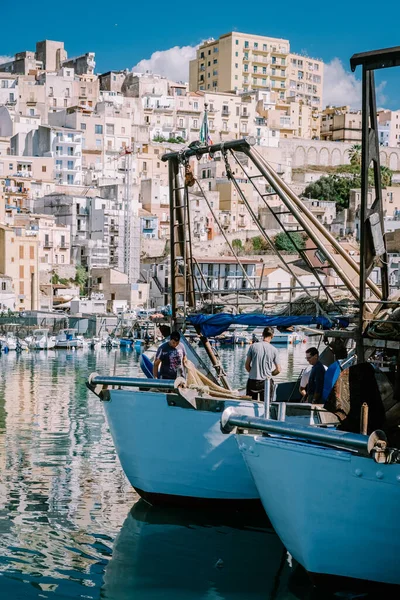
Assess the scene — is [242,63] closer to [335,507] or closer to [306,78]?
[306,78]

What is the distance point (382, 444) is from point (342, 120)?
445 ft

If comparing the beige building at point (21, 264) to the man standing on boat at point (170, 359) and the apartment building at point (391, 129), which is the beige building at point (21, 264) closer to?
the man standing on boat at point (170, 359)

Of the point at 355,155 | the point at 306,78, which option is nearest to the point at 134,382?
the point at 355,155

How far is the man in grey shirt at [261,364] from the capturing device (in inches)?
526

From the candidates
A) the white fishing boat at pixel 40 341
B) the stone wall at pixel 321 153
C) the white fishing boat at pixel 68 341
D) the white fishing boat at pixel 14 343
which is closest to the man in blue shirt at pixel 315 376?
the white fishing boat at pixel 14 343

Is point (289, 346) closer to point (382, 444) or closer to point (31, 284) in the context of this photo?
point (31, 284)

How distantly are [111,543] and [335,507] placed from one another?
330 cm

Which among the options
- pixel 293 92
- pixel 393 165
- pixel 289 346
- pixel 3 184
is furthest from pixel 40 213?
pixel 293 92

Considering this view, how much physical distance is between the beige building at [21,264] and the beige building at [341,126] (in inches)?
2827

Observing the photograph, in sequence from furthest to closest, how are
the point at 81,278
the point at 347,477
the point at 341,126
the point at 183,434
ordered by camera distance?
→ 1. the point at 341,126
2. the point at 81,278
3. the point at 183,434
4. the point at 347,477

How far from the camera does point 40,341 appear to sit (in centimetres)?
6266

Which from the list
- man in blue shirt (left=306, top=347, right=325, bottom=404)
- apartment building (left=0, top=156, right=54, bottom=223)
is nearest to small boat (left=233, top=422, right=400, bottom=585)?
man in blue shirt (left=306, top=347, right=325, bottom=404)

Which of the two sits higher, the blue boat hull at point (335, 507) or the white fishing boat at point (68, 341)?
the blue boat hull at point (335, 507)

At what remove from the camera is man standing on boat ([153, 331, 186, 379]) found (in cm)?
1339
